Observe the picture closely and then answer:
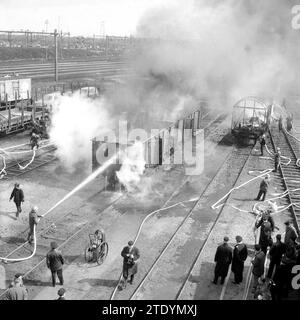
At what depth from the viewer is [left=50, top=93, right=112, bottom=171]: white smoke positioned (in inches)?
771

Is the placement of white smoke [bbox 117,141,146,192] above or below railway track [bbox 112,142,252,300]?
above

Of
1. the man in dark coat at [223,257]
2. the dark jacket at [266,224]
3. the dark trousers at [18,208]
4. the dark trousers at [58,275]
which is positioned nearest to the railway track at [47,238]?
the dark trousers at [58,275]

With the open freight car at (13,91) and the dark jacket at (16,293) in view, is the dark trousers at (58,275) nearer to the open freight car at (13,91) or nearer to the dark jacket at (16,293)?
the dark jacket at (16,293)

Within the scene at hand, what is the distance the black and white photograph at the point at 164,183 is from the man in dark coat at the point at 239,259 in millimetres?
25

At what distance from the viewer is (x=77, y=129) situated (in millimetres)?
20391

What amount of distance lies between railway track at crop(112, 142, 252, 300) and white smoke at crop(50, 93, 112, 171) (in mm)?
6238

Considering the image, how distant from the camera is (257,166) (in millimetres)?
20250

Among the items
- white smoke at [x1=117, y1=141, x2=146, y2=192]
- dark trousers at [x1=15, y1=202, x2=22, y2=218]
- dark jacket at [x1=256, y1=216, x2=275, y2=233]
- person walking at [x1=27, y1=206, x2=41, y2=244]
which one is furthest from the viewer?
white smoke at [x1=117, y1=141, x2=146, y2=192]

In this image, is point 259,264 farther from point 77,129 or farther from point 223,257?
point 77,129

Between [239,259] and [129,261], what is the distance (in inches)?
96.9

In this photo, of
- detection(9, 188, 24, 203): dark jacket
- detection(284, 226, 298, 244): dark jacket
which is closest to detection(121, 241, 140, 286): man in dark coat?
detection(284, 226, 298, 244): dark jacket

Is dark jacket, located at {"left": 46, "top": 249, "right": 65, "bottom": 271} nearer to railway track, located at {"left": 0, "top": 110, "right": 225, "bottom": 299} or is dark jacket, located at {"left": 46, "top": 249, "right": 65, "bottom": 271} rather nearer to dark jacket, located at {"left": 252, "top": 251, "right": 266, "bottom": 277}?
railway track, located at {"left": 0, "top": 110, "right": 225, "bottom": 299}

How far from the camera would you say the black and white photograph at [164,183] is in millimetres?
9688
